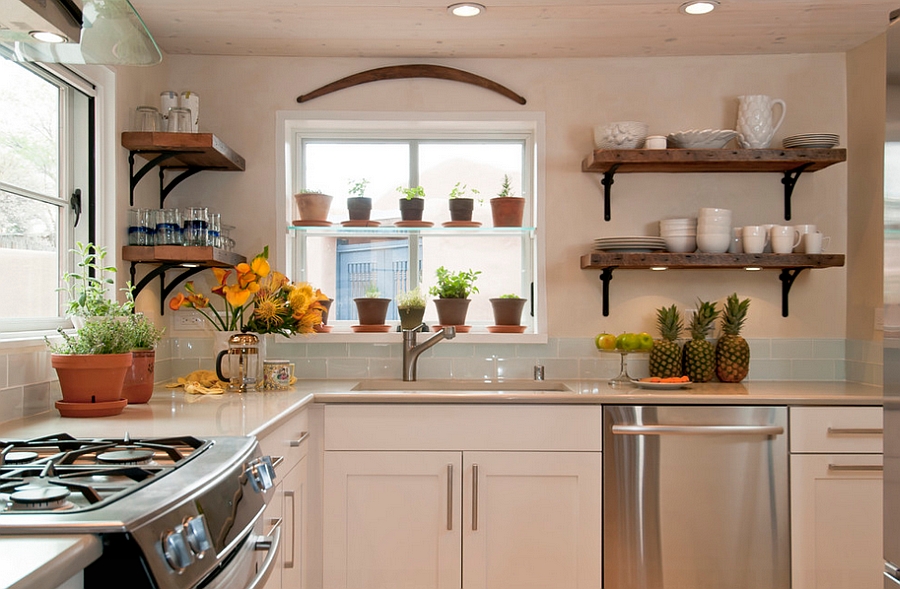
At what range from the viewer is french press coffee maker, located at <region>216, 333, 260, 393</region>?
2.72 metres

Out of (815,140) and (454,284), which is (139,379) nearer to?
(454,284)

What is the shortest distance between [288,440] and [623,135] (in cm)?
173

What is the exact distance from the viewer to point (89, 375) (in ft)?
6.73

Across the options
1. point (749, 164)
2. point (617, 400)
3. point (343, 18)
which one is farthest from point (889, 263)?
point (343, 18)

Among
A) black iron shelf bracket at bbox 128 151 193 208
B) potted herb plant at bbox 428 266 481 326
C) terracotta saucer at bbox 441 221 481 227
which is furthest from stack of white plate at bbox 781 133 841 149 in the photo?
black iron shelf bracket at bbox 128 151 193 208

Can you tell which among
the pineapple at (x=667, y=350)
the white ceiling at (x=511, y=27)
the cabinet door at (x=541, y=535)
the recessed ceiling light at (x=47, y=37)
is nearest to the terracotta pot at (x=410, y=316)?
the cabinet door at (x=541, y=535)

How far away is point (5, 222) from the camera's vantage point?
2137mm

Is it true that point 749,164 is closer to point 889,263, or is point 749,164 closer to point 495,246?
point 495,246

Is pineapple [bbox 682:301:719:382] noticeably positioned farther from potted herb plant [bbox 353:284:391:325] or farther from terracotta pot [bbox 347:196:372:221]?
terracotta pot [bbox 347:196:372:221]

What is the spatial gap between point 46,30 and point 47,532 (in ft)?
3.36

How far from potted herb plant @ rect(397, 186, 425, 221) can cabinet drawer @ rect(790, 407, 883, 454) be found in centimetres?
163

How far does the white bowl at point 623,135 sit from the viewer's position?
3.01 m

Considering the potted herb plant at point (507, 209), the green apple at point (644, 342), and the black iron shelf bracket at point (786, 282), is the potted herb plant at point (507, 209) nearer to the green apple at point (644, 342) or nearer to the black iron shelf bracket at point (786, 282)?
the green apple at point (644, 342)

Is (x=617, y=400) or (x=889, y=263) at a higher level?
(x=889, y=263)
